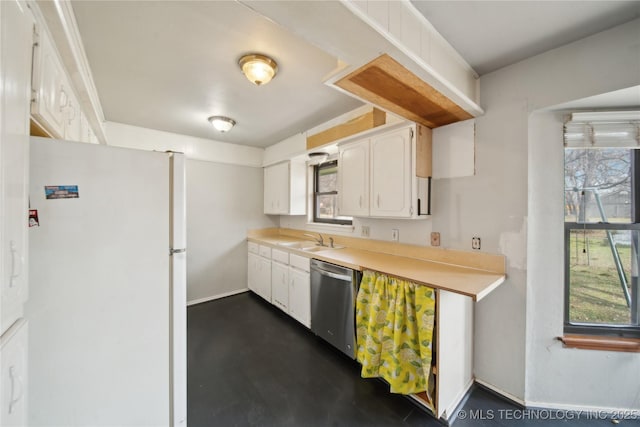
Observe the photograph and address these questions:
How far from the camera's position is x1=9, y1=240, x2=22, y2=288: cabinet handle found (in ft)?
2.23

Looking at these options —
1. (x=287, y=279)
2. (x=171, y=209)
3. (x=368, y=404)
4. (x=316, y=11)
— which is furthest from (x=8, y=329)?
(x=287, y=279)

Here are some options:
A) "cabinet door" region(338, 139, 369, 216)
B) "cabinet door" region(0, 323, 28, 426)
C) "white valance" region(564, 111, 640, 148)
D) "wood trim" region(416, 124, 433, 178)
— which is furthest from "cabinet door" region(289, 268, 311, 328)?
"white valance" region(564, 111, 640, 148)

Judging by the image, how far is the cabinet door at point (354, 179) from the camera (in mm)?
2396

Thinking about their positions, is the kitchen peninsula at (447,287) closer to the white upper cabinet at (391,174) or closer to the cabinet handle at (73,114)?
the white upper cabinet at (391,174)

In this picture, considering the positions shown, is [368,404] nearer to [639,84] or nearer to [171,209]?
[171,209]

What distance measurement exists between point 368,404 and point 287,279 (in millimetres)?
1517

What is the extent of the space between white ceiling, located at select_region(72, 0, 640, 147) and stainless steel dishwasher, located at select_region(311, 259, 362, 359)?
65.4 inches

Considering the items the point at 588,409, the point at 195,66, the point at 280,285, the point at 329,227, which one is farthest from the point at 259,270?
the point at 588,409

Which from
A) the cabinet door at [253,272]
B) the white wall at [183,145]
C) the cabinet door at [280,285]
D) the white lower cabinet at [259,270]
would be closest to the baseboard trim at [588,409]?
the cabinet door at [280,285]

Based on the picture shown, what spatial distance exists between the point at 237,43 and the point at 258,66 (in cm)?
18

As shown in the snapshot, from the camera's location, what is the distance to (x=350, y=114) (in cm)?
258

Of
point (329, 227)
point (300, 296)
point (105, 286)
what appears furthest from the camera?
point (329, 227)

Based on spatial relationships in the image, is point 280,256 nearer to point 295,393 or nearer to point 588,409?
point 295,393

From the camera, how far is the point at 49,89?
115 cm
